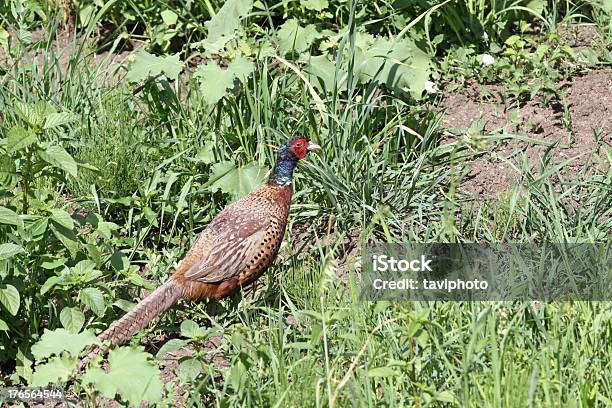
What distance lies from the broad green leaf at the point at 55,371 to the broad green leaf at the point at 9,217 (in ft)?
2.28

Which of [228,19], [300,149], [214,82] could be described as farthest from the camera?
[228,19]

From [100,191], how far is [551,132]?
2315 millimetres

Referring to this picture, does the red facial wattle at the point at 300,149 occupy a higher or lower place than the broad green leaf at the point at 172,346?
Result: higher

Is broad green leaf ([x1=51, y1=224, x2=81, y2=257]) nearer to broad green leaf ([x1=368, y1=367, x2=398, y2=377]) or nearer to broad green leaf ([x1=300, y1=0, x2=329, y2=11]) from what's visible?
broad green leaf ([x1=368, y1=367, x2=398, y2=377])

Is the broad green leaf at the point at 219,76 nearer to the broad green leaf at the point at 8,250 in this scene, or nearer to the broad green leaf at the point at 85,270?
the broad green leaf at the point at 85,270

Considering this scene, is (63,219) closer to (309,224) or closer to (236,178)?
(236,178)

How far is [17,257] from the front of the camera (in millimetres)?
4645

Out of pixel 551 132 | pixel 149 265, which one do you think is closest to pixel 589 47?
pixel 551 132

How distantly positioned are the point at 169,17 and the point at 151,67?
0.91m

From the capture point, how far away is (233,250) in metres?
5.04

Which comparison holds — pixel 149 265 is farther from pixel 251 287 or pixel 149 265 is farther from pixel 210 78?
pixel 210 78

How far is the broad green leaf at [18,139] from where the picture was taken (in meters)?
4.39

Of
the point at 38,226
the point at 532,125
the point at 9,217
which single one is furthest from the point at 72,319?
the point at 532,125

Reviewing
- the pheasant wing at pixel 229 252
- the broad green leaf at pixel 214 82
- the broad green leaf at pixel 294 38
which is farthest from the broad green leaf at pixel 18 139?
the broad green leaf at pixel 294 38
